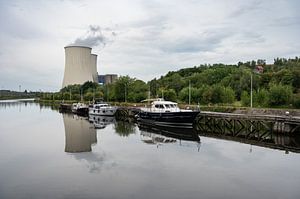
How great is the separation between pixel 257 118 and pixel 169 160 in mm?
13252

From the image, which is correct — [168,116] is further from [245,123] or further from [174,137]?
[245,123]

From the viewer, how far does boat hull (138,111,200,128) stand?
105 ft

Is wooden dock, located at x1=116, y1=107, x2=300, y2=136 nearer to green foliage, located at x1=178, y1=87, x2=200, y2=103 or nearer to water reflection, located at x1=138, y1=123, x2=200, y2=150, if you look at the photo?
water reflection, located at x1=138, y1=123, x2=200, y2=150

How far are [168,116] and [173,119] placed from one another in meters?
0.69

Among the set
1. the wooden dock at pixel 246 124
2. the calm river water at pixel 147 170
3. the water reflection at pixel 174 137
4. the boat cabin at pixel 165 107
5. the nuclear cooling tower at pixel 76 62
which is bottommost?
the calm river water at pixel 147 170

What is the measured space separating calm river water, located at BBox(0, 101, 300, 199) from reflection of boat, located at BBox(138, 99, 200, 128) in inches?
297

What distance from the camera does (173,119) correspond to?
33.1 m

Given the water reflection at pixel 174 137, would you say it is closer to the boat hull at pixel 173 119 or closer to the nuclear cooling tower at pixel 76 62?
the boat hull at pixel 173 119

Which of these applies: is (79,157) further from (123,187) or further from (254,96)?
(254,96)

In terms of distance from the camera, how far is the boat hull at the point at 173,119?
3203cm

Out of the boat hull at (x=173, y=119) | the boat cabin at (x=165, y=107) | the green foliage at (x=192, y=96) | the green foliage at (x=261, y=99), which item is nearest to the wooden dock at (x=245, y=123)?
the boat hull at (x=173, y=119)

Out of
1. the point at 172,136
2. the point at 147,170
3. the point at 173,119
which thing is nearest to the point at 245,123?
the point at 173,119

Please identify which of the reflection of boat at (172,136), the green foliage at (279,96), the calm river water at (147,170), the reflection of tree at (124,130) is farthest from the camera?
the green foliage at (279,96)

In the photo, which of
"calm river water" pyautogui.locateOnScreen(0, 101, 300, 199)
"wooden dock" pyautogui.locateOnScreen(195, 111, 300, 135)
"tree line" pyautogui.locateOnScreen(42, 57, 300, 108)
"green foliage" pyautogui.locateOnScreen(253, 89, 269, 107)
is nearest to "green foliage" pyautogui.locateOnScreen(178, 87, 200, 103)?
"tree line" pyautogui.locateOnScreen(42, 57, 300, 108)
